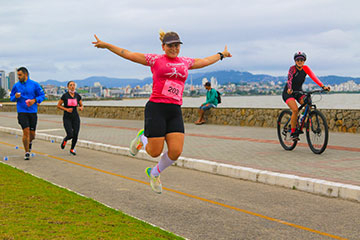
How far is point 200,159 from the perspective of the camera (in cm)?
995

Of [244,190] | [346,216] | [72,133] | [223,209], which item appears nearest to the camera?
[346,216]

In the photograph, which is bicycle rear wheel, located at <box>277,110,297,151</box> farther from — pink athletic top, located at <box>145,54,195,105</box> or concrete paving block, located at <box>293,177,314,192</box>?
pink athletic top, located at <box>145,54,195,105</box>

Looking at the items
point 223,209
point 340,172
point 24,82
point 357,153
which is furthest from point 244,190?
point 24,82

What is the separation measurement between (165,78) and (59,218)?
2118 millimetres

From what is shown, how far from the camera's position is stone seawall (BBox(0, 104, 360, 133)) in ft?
51.5

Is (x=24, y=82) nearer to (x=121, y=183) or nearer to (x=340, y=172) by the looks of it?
(x=121, y=183)

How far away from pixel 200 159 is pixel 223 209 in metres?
3.98

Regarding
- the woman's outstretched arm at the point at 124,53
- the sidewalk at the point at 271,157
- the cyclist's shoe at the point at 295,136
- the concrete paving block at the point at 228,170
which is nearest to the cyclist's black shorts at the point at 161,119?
the woman's outstretched arm at the point at 124,53

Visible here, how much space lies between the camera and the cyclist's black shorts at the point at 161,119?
5.93 metres

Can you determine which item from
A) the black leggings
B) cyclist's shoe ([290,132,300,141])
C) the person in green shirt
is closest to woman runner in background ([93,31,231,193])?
cyclist's shoe ([290,132,300,141])

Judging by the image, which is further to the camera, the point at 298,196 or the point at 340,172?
the point at 340,172

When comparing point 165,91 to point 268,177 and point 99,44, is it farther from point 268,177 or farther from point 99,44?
point 268,177

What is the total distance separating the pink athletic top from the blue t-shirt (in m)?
5.73

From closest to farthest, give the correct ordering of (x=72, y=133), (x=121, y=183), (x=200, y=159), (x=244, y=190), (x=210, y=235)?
(x=210, y=235) → (x=244, y=190) → (x=121, y=183) → (x=200, y=159) → (x=72, y=133)
